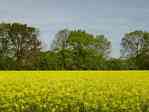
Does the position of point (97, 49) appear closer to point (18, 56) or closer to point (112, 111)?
point (18, 56)

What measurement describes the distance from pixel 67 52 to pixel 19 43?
11563 millimetres

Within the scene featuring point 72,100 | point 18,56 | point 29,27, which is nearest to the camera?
point 72,100

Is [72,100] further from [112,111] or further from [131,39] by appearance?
[131,39]

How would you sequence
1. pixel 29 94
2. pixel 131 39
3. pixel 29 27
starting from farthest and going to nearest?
pixel 131 39, pixel 29 27, pixel 29 94

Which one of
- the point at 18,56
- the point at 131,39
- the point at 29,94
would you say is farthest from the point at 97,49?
the point at 29,94

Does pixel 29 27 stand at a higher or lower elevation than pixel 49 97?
higher

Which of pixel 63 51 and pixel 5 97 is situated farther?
pixel 63 51

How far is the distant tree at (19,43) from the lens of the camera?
79000mm

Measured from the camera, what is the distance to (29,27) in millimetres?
84938

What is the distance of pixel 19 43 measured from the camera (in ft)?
267

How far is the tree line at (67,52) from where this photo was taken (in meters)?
79.4

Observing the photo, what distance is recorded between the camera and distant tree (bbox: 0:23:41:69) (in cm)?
7900

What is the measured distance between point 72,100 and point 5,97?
2187 millimetres

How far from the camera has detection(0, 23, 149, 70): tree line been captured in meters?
79.4
